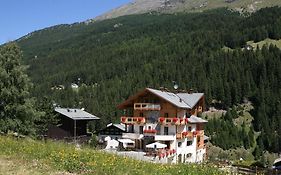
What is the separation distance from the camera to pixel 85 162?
15.9 m

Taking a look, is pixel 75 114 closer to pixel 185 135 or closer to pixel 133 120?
pixel 133 120

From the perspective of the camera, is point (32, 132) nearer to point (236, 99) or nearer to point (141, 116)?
point (141, 116)

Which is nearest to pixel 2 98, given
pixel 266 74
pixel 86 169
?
pixel 86 169

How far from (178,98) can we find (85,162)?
4782 centimetres

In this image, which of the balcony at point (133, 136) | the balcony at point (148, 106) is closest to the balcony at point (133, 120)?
the balcony at point (133, 136)

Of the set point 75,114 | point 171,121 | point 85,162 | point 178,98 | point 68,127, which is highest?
point 178,98

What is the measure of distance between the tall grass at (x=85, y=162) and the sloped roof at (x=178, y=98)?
133 ft

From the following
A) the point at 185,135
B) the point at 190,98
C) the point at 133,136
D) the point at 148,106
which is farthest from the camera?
the point at 190,98

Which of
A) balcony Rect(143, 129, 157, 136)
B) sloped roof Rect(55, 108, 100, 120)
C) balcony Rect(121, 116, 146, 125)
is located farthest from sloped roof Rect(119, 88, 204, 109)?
sloped roof Rect(55, 108, 100, 120)

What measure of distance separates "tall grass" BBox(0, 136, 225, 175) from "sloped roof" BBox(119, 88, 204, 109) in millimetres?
40503

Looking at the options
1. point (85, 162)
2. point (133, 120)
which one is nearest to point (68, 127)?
point (133, 120)

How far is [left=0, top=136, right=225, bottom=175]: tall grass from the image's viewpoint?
49.3 feet

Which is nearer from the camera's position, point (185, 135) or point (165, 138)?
point (165, 138)

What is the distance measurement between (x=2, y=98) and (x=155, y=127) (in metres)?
22.3
